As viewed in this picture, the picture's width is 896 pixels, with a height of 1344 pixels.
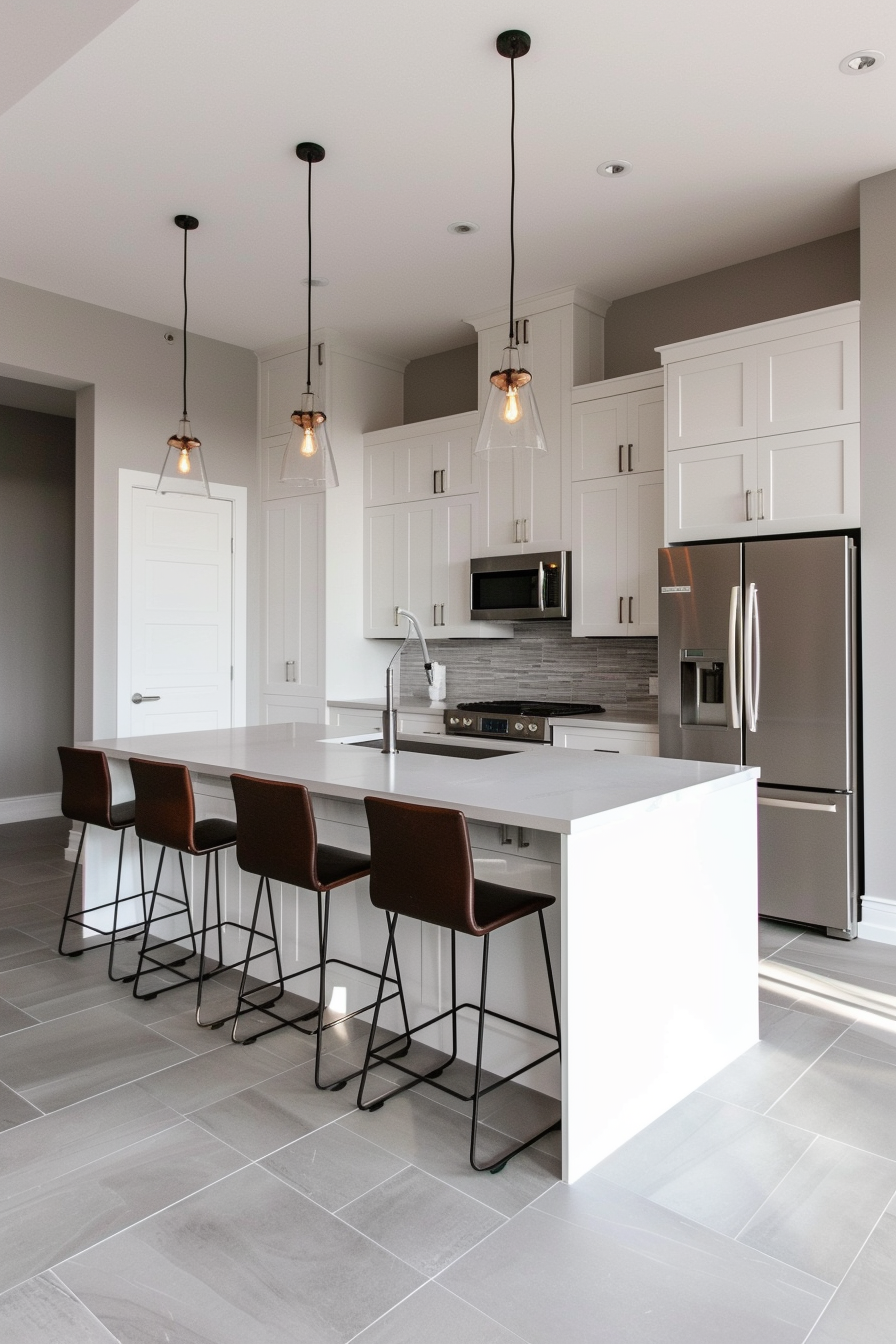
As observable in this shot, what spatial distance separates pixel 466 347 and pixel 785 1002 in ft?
14.1

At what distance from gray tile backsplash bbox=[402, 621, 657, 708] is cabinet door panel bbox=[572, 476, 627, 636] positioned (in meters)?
0.32

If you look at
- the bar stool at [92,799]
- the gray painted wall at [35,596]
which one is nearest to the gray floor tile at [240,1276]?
the bar stool at [92,799]

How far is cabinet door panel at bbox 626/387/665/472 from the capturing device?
14.7 feet

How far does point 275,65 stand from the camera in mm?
3014

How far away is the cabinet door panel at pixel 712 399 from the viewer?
3996 millimetres

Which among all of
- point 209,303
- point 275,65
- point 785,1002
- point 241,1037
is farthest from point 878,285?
point 241,1037

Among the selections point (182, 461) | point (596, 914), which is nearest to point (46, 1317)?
point (596, 914)

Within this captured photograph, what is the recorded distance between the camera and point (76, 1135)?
89.2 inches

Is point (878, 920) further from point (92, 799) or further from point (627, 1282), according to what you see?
point (92, 799)

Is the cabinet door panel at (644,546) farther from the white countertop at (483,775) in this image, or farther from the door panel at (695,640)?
the white countertop at (483,775)

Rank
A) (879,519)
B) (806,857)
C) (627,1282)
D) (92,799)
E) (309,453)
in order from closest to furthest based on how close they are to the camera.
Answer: (627,1282) < (309,453) < (92,799) < (879,519) < (806,857)

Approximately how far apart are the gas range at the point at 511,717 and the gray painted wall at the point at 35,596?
3.33m

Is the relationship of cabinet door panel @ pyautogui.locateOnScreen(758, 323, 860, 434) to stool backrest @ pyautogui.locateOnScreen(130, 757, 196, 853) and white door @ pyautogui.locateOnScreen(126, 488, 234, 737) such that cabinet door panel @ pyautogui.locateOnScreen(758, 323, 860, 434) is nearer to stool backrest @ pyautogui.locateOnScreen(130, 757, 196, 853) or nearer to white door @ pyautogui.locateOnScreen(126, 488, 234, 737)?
stool backrest @ pyautogui.locateOnScreen(130, 757, 196, 853)

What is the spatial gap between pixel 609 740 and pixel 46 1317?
10.6ft
